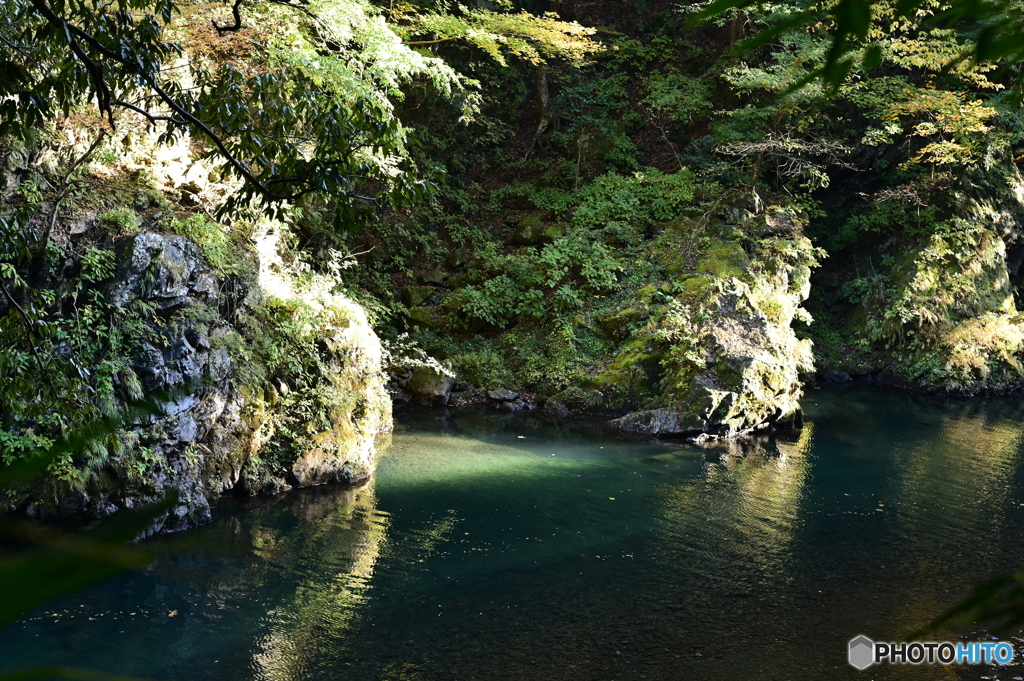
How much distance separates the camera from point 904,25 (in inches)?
487

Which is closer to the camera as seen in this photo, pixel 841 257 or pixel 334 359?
pixel 334 359

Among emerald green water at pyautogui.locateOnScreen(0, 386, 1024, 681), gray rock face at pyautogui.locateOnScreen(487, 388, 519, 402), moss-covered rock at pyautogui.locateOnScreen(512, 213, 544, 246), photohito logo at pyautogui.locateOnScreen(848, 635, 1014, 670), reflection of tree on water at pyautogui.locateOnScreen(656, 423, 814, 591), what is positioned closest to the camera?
emerald green water at pyautogui.locateOnScreen(0, 386, 1024, 681)

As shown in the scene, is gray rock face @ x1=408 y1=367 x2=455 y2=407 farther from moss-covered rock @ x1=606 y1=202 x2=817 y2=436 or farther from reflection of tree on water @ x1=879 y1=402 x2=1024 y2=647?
reflection of tree on water @ x1=879 y1=402 x2=1024 y2=647

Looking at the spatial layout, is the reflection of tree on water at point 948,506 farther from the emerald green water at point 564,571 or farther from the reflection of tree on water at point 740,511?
the reflection of tree on water at point 740,511

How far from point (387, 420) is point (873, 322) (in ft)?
32.4

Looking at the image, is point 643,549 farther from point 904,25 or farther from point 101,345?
point 904,25

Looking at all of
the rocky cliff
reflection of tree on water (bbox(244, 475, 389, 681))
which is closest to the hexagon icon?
reflection of tree on water (bbox(244, 475, 389, 681))

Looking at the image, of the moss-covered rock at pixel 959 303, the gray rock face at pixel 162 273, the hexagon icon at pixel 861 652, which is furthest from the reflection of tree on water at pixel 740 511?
the moss-covered rock at pixel 959 303

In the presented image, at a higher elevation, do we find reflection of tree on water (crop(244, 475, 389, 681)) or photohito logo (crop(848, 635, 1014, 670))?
photohito logo (crop(848, 635, 1014, 670))

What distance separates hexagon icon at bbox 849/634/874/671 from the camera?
14.0 feet

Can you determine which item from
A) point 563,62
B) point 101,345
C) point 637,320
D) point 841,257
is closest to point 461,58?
point 563,62

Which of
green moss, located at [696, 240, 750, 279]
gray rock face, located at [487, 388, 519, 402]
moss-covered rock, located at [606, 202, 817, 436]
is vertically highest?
green moss, located at [696, 240, 750, 279]

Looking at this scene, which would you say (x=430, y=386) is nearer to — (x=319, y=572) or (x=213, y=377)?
(x=213, y=377)

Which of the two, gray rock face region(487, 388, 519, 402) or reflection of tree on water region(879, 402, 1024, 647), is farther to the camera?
gray rock face region(487, 388, 519, 402)
